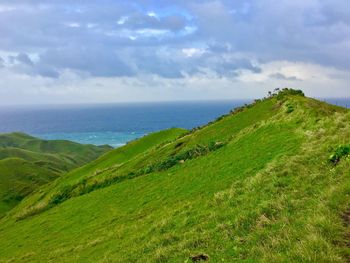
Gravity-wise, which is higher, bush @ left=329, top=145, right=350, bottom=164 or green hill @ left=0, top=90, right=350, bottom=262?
bush @ left=329, top=145, right=350, bottom=164

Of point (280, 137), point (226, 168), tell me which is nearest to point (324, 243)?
point (226, 168)

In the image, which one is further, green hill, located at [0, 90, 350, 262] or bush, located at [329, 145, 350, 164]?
bush, located at [329, 145, 350, 164]

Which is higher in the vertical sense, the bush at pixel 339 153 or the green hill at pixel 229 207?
the bush at pixel 339 153

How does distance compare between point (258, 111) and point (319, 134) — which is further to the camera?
point (258, 111)

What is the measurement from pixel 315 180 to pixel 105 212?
1791cm

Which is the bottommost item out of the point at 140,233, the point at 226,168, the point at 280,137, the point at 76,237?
the point at 76,237

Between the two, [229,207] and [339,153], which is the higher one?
[339,153]

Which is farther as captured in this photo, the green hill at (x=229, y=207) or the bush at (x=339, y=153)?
the bush at (x=339, y=153)

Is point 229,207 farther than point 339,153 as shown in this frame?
No

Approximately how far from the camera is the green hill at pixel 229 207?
441 inches

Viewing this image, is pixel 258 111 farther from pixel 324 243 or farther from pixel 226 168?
pixel 324 243

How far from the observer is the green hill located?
441 inches

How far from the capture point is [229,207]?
16.1 m

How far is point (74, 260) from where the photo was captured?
63.8ft
